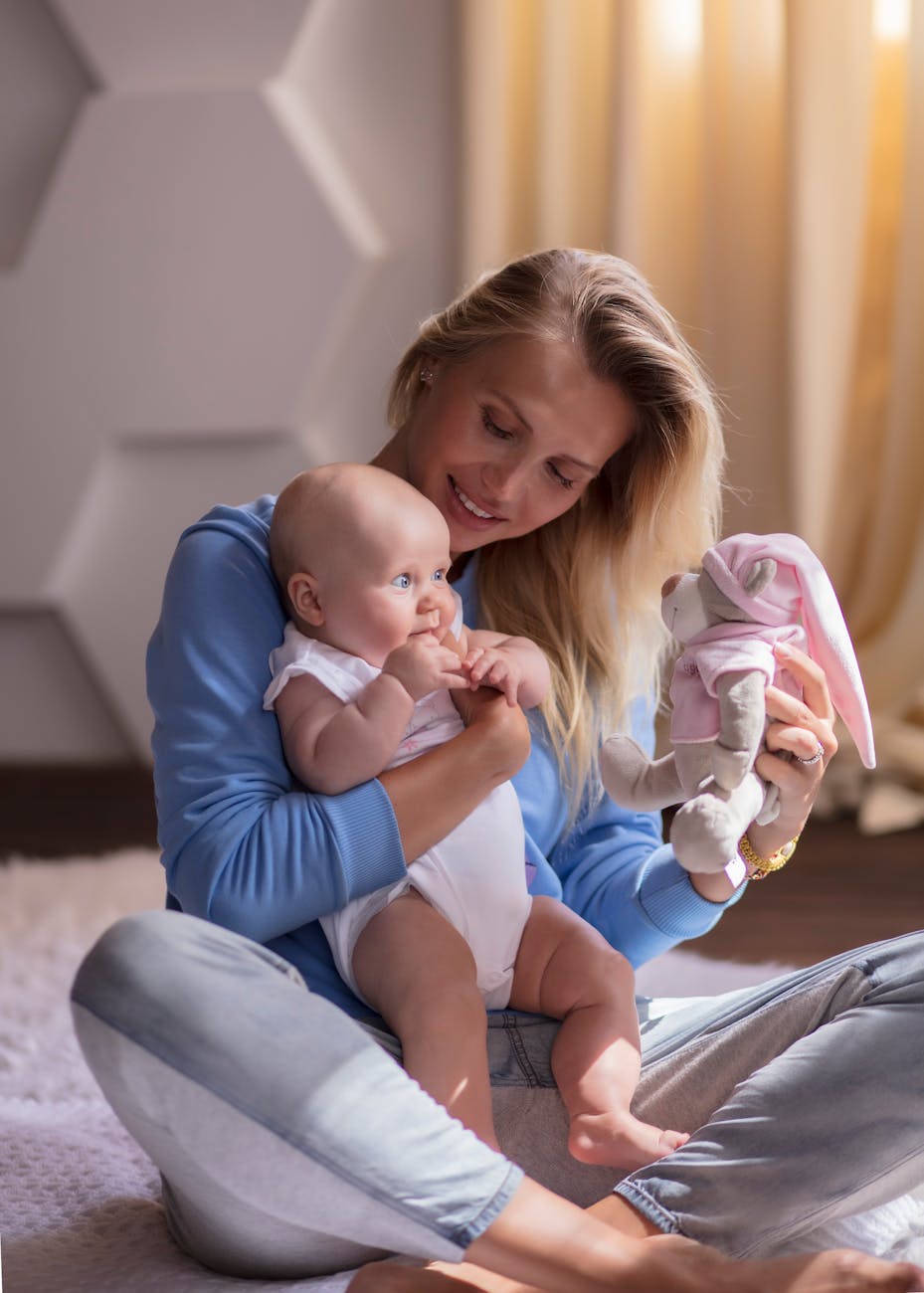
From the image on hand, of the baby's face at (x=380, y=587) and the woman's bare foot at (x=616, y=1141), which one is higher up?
the baby's face at (x=380, y=587)

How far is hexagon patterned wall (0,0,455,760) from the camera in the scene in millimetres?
3166

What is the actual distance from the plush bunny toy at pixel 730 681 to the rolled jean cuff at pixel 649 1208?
0.26 metres

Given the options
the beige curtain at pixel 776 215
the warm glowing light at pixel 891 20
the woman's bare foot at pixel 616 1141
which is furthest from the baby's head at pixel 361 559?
the warm glowing light at pixel 891 20

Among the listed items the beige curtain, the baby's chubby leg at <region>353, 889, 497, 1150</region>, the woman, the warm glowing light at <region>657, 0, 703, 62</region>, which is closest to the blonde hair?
the woman

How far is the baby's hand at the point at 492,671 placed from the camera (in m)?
1.23

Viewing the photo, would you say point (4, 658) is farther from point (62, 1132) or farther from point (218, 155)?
point (62, 1132)

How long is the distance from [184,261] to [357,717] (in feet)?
7.72

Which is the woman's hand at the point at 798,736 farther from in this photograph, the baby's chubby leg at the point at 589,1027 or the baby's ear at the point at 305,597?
the baby's ear at the point at 305,597

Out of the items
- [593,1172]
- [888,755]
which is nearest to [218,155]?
[888,755]

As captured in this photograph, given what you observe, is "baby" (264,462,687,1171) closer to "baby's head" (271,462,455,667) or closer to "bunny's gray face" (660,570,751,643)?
"baby's head" (271,462,455,667)

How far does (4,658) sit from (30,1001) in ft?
5.72

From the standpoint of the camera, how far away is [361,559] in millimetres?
1200

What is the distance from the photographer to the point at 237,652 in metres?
1.21

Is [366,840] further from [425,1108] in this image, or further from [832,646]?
[832,646]
